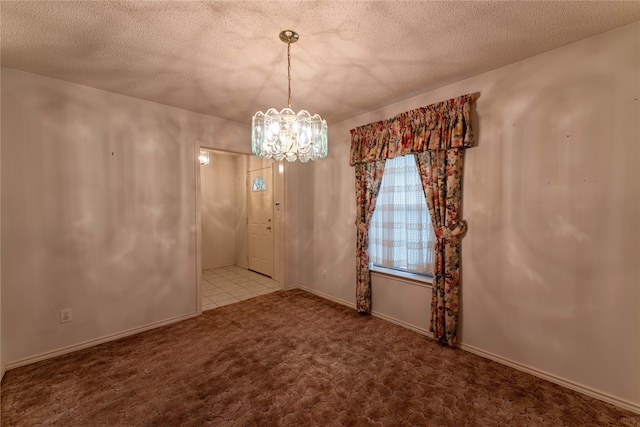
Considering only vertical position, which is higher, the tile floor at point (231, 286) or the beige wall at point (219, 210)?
the beige wall at point (219, 210)

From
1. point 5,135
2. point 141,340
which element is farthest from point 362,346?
point 5,135

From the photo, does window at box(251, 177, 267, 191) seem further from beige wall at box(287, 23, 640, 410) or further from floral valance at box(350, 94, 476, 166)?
beige wall at box(287, 23, 640, 410)

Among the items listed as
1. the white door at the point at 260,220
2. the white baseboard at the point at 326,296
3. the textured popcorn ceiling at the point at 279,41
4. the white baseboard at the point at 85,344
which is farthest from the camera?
the white door at the point at 260,220

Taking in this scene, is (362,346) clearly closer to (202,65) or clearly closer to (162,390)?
(162,390)

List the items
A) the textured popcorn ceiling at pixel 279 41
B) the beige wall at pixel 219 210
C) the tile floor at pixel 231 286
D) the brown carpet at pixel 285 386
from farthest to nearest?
the beige wall at pixel 219 210
the tile floor at pixel 231 286
the brown carpet at pixel 285 386
the textured popcorn ceiling at pixel 279 41

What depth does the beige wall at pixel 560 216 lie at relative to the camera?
1.76 meters

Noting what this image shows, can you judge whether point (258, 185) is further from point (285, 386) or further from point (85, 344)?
point (285, 386)

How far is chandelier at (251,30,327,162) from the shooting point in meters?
1.79

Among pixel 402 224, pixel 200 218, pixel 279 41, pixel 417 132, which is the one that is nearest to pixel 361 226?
pixel 402 224

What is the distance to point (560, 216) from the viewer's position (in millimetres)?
1984

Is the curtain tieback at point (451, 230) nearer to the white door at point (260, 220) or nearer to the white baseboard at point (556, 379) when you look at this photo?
the white baseboard at point (556, 379)

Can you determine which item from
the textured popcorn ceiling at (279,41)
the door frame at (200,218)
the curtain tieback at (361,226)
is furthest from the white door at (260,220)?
the textured popcorn ceiling at (279,41)

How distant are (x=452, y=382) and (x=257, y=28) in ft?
9.54

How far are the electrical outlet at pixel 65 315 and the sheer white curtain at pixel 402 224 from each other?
10.3 feet
